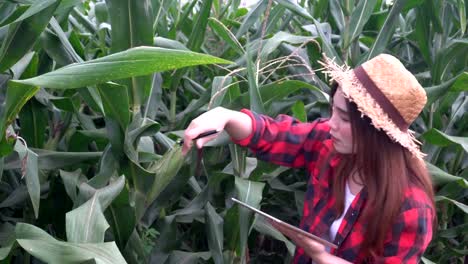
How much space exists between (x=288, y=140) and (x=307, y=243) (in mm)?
273

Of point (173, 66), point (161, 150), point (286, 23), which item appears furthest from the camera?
point (286, 23)

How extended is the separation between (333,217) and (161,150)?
1.65 feet

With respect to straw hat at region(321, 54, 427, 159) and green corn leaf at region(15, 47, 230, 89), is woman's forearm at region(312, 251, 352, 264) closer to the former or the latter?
straw hat at region(321, 54, 427, 159)

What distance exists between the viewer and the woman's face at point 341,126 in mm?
1255

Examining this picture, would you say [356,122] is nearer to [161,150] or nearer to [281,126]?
[281,126]

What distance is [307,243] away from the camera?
123 cm

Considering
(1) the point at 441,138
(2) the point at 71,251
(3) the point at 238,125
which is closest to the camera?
(2) the point at 71,251

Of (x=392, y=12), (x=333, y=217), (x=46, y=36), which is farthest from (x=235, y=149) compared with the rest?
(x=392, y=12)

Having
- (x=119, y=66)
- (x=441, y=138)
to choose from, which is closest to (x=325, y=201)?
(x=441, y=138)

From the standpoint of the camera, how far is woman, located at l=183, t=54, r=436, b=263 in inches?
48.2

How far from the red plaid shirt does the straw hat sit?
0.39 feet

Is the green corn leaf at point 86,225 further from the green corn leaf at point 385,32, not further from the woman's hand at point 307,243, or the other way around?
the green corn leaf at point 385,32

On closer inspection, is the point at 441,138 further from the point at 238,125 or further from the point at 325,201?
the point at 238,125

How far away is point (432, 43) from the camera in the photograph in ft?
6.40
